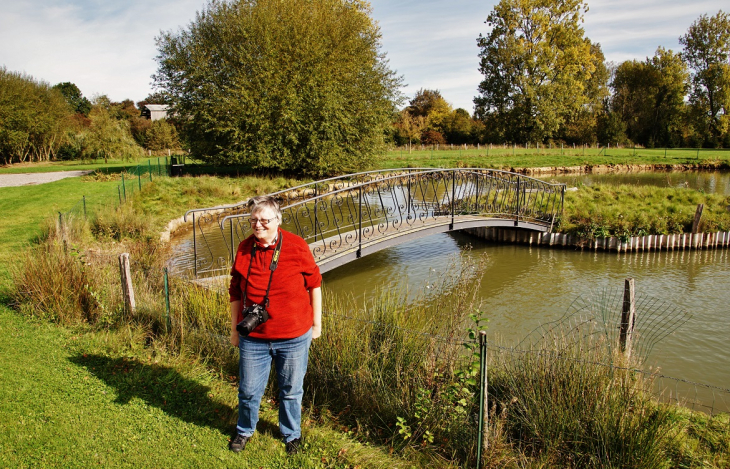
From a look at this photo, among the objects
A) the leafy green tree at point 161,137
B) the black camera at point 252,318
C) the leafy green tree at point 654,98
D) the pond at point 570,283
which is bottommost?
the pond at point 570,283

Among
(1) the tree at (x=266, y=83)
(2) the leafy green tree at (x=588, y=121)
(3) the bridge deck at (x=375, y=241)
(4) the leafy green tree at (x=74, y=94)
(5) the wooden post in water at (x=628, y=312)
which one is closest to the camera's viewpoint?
(5) the wooden post in water at (x=628, y=312)

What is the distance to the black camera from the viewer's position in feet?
11.0

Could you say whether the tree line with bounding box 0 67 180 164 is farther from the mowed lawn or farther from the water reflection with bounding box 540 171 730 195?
the mowed lawn

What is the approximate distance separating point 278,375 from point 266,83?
23342 mm

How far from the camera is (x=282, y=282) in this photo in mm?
3492

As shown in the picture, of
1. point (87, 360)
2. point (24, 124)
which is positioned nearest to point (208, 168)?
point (24, 124)

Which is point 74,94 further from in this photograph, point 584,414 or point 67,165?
point 584,414

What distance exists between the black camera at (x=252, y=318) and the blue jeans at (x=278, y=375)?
0.72 ft

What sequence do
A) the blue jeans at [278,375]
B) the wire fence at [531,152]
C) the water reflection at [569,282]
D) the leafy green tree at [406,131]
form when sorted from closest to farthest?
1. the blue jeans at [278,375]
2. the water reflection at [569,282]
3. the wire fence at [531,152]
4. the leafy green tree at [406,131]

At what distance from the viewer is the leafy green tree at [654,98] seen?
53.9 metres

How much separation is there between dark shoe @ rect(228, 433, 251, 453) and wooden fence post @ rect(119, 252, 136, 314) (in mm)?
2902

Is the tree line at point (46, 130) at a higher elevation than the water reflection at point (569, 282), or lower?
higher

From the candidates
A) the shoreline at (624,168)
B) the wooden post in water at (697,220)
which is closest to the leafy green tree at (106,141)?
the shoreline at (624,168)

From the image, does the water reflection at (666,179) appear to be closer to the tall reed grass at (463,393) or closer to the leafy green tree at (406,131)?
the leafy green tree at (406,131)
